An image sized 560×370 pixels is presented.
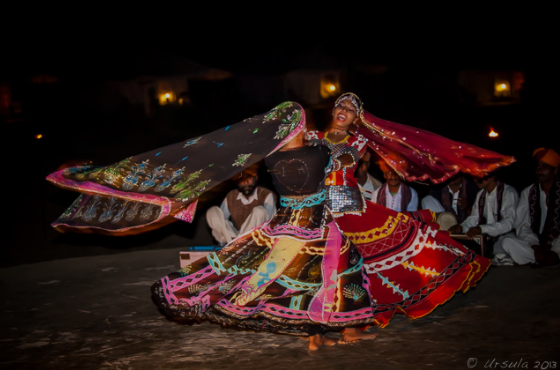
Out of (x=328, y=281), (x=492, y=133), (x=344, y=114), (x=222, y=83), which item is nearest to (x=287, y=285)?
(x=328, y=281)

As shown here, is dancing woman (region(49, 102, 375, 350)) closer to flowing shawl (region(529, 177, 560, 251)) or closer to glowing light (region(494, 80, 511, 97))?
flowing shawl (region(529, 177, 560, 251))

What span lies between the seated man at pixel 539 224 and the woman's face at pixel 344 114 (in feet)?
9.05

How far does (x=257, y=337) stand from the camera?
448 centimetres

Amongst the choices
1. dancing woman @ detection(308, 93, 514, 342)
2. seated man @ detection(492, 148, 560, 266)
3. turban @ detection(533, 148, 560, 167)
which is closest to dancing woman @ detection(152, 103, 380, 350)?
dancing woman @ detection(308, 93, 514, 342)

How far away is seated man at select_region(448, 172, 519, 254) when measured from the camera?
6582 mm

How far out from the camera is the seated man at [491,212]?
21.6 ft

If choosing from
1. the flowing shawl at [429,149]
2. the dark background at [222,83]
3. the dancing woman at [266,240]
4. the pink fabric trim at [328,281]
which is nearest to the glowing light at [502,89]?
the dark background at [222,83]

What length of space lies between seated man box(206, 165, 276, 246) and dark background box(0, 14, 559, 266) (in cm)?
162

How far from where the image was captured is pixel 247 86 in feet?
43.3

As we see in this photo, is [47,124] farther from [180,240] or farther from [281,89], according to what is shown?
[180,240]

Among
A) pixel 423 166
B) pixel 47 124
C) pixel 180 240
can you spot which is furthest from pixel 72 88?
pixel 423 166

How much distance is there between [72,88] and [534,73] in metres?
9.75

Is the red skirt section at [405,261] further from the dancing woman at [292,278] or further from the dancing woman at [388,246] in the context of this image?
the dancing woman at [292,278]

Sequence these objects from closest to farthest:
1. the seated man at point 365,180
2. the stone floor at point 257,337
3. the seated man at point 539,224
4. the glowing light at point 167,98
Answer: the stone floor at point 257,337 < the seated man at point 539,224 < the seated man at point 365,180 < the glowing light at point 167,98
